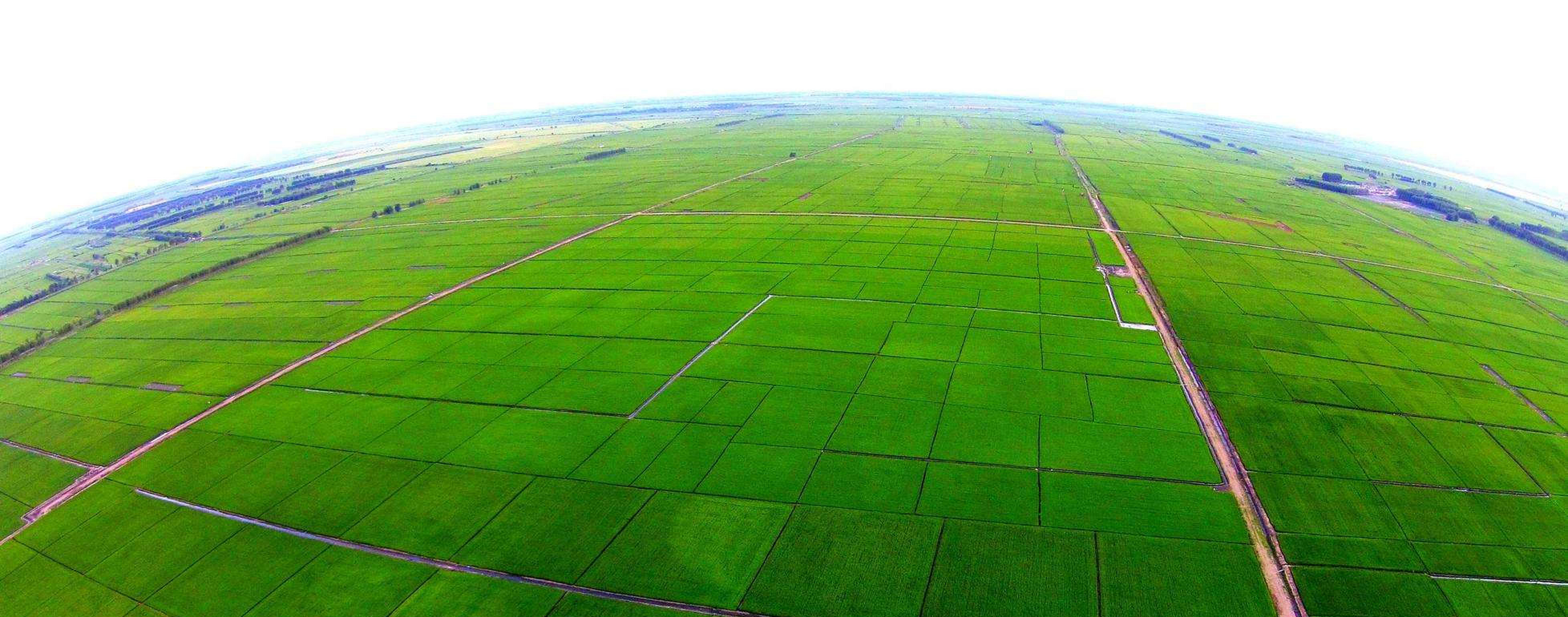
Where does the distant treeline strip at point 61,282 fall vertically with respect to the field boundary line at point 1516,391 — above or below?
above

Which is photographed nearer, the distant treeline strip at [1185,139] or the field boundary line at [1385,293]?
the field boundary line at [1385,293]

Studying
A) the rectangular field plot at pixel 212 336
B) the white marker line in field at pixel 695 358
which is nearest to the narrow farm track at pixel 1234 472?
the white marker line in field at pixel 695 358

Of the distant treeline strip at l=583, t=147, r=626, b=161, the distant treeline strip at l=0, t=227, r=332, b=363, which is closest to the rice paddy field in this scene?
the distant treeline strip at l=0, t=227, r=332, b=363

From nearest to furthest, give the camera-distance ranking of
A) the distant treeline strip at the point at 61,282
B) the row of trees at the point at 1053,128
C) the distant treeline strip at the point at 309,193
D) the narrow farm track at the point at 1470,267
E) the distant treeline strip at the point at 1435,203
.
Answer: the narrow farm track at the point at 1470,267 < the distant treeline strip at the point at 61,282 < the distant treeline strip at the point at 1435,203 < the distant treeline strip at the point at 309,193 < the row of trees at the point at 1053,128

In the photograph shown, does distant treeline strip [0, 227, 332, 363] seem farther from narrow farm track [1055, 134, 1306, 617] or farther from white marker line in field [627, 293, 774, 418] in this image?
narrow farm track [1055, 134, 1306, 617]

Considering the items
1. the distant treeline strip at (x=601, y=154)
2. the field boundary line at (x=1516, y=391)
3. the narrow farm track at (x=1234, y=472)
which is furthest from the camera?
the distant treeline strip at (x=601, y=154)

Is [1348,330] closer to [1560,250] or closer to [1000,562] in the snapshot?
[1000,562]

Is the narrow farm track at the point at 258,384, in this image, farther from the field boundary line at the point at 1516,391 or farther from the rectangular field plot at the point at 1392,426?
the field boundary line at the point at 1516,391

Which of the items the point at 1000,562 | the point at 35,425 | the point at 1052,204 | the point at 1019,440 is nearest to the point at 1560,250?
the point at 1052,204
